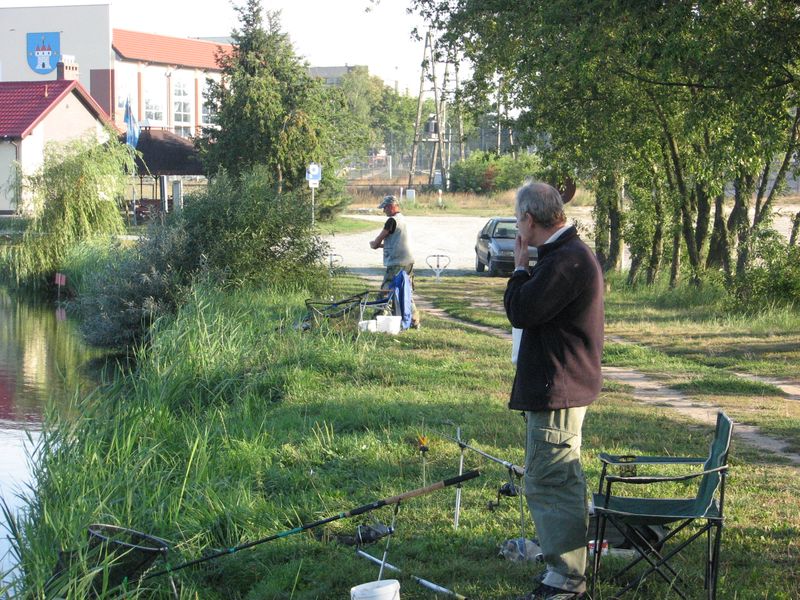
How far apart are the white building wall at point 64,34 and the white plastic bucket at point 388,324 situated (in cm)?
7312

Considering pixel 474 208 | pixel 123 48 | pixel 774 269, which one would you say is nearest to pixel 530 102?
pixel 774 269

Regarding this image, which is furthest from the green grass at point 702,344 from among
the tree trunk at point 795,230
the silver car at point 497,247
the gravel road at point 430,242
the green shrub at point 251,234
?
the silver car at point 497,247

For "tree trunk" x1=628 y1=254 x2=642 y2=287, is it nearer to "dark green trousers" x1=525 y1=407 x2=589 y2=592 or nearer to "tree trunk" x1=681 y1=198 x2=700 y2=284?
"tree trunk" x1=681 y1=198 x2=700 y2=284

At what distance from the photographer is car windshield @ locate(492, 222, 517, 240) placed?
28.6 m

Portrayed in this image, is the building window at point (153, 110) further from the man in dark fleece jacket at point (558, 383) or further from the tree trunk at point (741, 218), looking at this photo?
the man in dark fleece jacket at point (558, 383)

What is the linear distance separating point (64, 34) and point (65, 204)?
61574mm

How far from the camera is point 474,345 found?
13938mm

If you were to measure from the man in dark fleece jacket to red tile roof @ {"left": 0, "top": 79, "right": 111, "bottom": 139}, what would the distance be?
47073mm

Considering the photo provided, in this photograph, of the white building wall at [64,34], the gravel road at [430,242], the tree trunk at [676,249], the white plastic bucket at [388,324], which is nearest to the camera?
the white plastic bucket at [388,324]

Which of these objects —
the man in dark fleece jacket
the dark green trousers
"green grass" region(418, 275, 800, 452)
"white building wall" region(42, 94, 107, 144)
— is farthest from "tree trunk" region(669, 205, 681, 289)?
"white building wall" region(42, 94, 107, 144)

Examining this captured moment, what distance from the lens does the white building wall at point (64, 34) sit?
83375 millimetres

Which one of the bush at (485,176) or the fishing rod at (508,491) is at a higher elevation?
the bush at (485,176)

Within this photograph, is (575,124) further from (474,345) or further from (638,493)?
(638,493)

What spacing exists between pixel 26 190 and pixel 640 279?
57.2 ft
